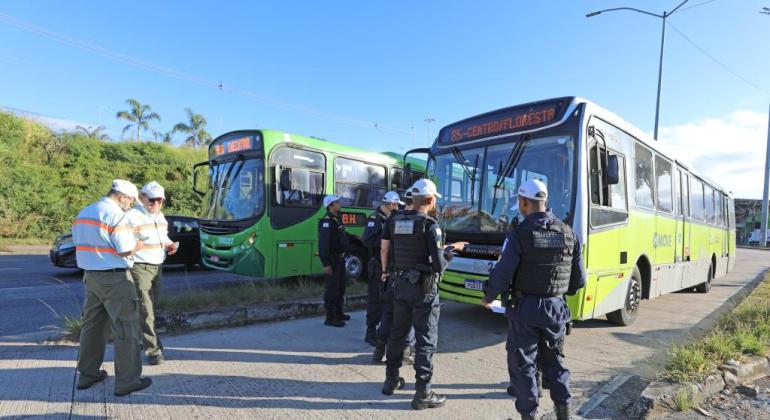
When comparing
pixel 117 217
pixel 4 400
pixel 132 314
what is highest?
pixel 117 217

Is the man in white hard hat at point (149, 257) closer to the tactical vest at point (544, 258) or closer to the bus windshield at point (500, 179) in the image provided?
the tactical vest at point (544, 258)

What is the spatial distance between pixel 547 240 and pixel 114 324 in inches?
142

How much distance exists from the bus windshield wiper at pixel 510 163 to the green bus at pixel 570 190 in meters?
0.01

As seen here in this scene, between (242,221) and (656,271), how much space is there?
7.37 m

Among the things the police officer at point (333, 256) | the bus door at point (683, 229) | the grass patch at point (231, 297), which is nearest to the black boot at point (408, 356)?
the police officer at point (333, 256)

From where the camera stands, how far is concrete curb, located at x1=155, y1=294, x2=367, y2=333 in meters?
5.58

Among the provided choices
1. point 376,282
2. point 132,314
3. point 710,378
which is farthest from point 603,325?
point 132,314

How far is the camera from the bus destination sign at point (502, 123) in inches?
213

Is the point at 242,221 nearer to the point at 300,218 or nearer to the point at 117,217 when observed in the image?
the point at 300,218

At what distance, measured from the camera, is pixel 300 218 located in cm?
874

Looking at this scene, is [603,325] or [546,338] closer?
[546,338]

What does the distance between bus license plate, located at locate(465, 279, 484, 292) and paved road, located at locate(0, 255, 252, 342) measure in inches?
202

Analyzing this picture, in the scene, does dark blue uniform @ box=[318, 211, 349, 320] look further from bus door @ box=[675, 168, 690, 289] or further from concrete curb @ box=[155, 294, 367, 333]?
bus door @ box=[675, 168, 690, 289]

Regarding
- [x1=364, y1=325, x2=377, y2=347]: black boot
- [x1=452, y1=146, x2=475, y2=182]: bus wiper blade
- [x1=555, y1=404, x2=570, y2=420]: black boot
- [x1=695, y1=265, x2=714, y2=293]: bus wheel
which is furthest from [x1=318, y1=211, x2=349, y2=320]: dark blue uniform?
[x1=695, y1=265, x2=714, y2=293]: bus wheel
